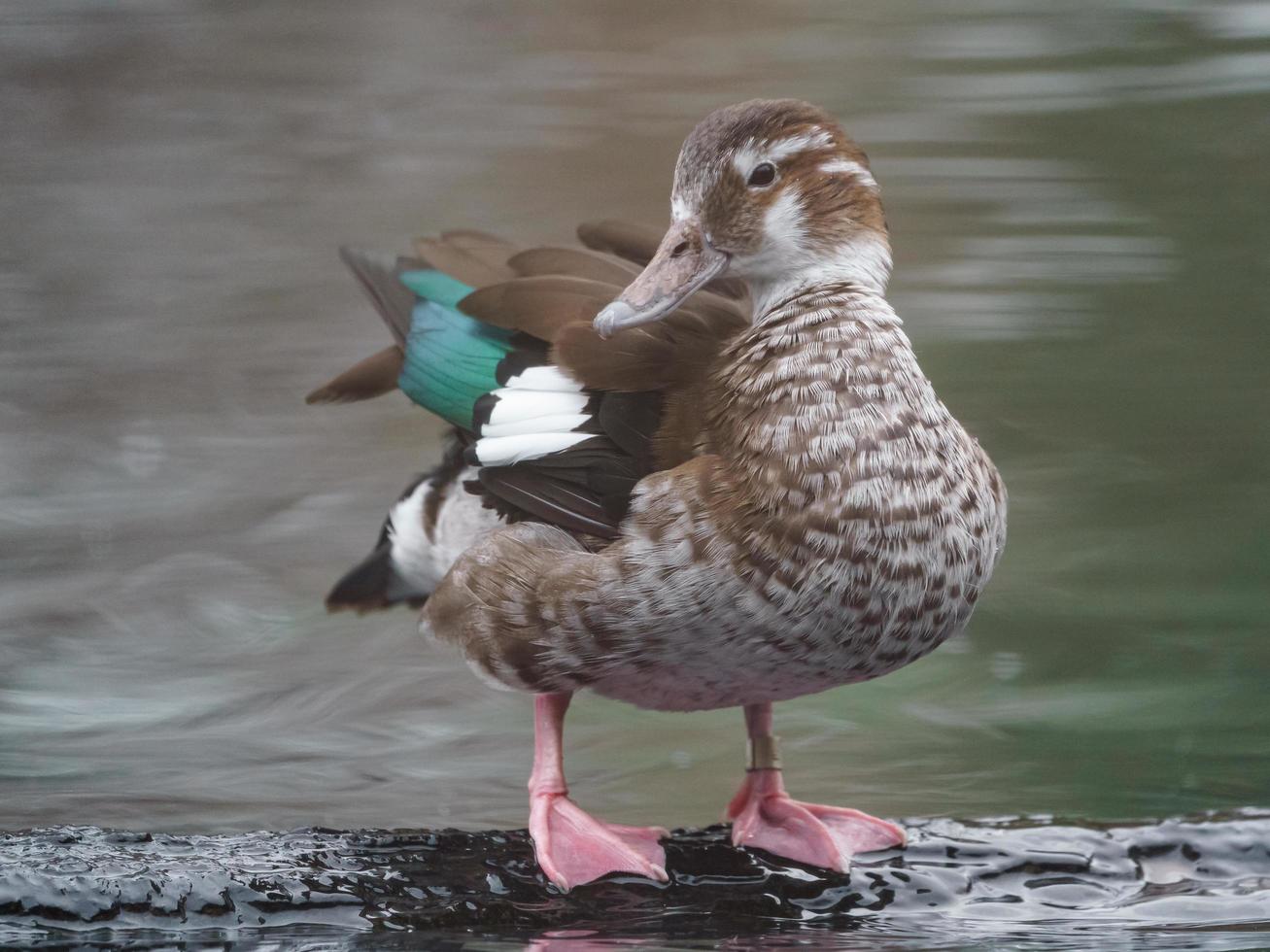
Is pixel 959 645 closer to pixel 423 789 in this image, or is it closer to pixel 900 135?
pixel 423 789

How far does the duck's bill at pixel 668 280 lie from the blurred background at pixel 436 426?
1.77 metres

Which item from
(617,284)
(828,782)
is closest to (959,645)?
(828,782)

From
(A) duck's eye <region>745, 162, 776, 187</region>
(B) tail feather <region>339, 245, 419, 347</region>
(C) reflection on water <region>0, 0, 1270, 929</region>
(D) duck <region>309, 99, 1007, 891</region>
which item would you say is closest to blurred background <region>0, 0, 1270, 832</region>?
(C) reflection on water <region>0, 0, 1270, 929</region>

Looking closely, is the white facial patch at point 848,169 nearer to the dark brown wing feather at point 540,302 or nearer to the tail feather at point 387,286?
the dark brown wing feather at point 540,302

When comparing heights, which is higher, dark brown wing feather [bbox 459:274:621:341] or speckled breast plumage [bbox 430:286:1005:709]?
dark brown wing feather [bbox 459:274:621:341]

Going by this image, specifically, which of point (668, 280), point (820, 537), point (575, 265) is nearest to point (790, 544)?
point (820, 537)

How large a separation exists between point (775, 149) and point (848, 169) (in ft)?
0.49

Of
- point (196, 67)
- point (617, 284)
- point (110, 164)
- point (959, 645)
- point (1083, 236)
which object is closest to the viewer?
point (617, 284)

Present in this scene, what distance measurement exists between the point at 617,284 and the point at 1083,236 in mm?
5313

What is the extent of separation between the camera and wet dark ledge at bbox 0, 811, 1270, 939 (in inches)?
108

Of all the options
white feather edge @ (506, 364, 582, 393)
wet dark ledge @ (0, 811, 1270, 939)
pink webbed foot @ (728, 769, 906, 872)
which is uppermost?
white feather edge @ (506, 364, 582, 393)

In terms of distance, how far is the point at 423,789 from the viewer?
4977 millimetres

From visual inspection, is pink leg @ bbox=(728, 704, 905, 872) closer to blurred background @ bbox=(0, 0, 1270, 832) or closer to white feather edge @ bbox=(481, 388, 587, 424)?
white feather edge @ bbox=(481, 388, 587, 424)

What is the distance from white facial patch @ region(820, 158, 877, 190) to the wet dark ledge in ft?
4.07
